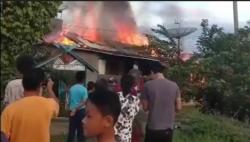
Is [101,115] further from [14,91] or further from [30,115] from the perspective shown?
[14,91]

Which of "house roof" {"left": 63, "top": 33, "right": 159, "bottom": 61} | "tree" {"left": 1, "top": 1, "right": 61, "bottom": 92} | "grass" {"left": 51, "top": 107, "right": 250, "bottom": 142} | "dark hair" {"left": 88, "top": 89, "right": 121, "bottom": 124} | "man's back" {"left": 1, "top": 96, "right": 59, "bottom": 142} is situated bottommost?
"grass" {"left": 51, "top": 107, "right": 250, "bottom": 142}

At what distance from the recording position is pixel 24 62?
665cm

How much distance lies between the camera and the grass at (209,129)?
377 inches

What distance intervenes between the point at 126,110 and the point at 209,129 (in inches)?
131

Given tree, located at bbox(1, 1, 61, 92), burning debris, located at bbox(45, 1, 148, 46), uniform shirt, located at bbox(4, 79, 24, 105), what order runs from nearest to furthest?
1. burning debris, located at bbox(45, 1, 148, 46)
2. uniform shirt, located at bbox(4, 79, 24, 105)
3. tree, located at bbox(1, 1, 61, 92)

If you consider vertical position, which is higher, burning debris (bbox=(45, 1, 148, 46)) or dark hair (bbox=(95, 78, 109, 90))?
burning debris (bbox=(45, 1, 148, 46))

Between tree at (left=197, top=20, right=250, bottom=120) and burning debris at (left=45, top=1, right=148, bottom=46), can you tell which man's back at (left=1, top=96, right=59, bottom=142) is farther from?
tree at (left=197, top=20, right=250, bottom=120)

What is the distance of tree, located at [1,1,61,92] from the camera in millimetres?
12438

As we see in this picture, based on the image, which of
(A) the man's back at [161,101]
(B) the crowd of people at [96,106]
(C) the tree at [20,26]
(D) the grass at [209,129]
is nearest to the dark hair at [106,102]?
(B) the crowd of people at [96,106]

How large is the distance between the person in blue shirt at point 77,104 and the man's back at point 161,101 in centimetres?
279

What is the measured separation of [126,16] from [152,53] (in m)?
4.12

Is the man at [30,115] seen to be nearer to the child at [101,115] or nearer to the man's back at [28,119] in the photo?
the man's back at [28,119]

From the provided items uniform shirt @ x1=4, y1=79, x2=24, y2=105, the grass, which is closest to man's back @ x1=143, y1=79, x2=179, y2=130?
uniform shirt @ x1=4, y1=79, x2=24, y2=105

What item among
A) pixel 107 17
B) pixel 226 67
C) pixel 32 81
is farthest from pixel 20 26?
pixel 32 81
